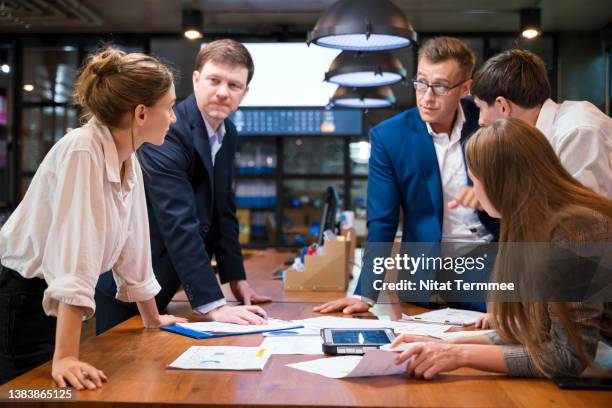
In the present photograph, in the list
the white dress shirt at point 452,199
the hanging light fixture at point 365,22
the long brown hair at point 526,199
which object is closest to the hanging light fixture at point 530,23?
the hanging light fixture at point 365,22

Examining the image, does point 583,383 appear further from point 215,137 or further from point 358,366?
point 215,137

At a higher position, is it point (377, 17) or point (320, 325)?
point (377, 17)

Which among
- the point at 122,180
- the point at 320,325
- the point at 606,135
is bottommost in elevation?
the point at 320,325

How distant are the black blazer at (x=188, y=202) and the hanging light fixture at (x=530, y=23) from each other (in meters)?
4.74

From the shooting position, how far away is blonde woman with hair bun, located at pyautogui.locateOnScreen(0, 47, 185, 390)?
4.59ft

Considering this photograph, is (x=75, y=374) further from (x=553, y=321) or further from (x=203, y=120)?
(x=203, y=120)

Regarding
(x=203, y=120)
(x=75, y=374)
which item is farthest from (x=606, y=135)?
(x=75, y=374)

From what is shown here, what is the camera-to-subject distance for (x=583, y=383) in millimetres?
1299

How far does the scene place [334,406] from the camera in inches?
46.1

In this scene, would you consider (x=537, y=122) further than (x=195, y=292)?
Yes

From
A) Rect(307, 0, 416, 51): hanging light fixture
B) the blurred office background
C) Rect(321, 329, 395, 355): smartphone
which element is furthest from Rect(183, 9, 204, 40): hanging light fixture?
Rect(321, 329, 395, 355): smartphone

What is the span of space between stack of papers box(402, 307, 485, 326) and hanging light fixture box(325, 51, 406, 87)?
7.11 feet

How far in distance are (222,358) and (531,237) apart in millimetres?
703

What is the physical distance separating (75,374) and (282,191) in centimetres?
621
